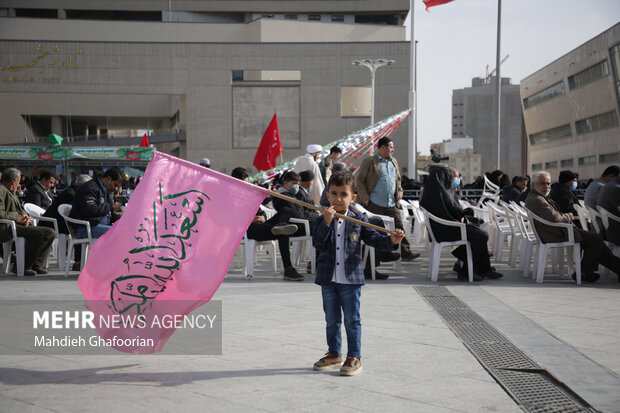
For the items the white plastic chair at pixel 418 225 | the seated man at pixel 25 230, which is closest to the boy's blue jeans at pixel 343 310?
the seated man at pixel 25 230

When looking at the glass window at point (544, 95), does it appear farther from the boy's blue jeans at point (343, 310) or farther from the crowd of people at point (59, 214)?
the boy's blue jeans at point (343, 310)

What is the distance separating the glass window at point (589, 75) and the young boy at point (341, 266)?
1753 inches

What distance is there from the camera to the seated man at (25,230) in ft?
33.4

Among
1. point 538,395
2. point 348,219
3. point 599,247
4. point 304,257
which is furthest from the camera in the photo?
point 304,257

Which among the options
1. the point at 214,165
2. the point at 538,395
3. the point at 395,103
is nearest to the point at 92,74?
the point at 214,165

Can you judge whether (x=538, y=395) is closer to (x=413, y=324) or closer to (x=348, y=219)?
(x=348, y=219)

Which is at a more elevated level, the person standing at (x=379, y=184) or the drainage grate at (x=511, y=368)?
the person standing at (x=379, y=184)

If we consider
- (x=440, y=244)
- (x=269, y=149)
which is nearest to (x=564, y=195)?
(x=440, y=244)

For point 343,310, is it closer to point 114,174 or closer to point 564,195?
point 114,174

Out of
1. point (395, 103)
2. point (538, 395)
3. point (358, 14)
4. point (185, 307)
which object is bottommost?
point (538, 395)

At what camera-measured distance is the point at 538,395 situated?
4.30 meters

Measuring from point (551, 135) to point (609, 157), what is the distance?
14.9 m

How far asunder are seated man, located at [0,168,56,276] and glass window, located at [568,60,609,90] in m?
41.7

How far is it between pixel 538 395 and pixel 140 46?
62208 mm
